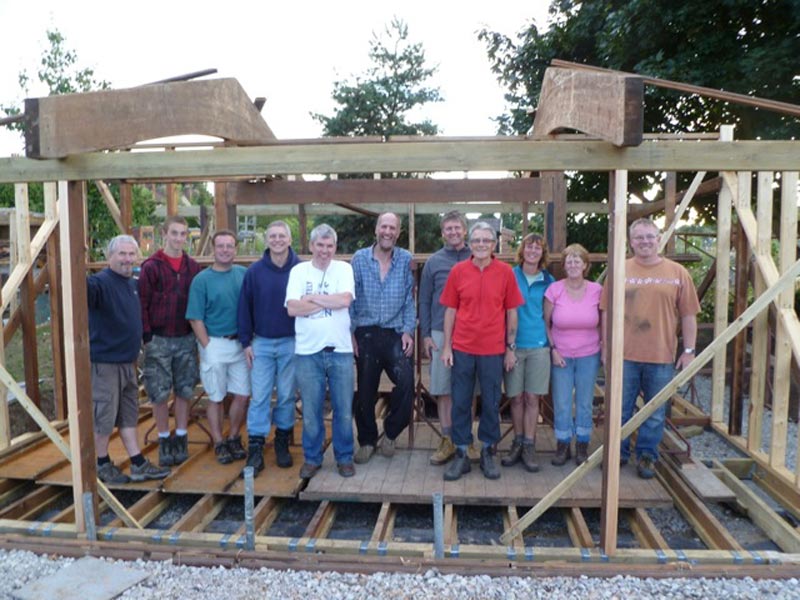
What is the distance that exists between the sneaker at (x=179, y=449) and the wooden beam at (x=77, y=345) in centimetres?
110

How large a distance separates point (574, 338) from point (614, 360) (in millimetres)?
1065

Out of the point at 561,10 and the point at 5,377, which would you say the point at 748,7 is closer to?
the point at 561,10

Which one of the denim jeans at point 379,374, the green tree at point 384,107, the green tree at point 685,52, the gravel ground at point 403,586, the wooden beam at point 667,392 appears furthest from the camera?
the green tree at point 384,107

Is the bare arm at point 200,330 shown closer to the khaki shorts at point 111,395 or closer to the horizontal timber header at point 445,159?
the khaki shorts at point 111,395

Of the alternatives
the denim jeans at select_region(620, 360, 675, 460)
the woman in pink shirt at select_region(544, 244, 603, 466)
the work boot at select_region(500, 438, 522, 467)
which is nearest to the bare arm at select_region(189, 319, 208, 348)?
the work boot at select_region(500, 438, 522, 467)

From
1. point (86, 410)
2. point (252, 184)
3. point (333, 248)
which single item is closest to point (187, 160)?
point (333, 248)

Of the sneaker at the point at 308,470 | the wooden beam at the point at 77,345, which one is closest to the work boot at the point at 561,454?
the sneaker at the point at 308,470

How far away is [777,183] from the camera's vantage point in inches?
384

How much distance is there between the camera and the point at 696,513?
13.5ft

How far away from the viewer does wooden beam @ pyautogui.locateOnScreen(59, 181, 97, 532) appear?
355 cm

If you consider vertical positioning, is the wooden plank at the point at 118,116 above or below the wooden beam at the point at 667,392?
above

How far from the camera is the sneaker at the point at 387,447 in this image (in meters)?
4.78

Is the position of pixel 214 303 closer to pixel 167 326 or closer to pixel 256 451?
pixel 167 326

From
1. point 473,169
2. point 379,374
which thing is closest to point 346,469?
point 379,374
